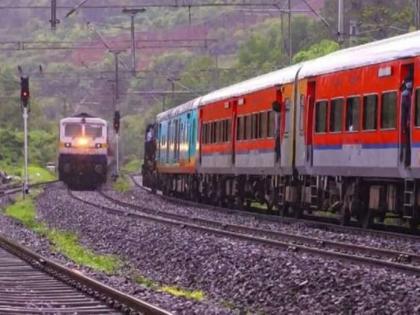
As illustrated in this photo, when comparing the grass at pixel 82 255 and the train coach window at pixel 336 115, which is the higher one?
the train coach window at pixel 336 115

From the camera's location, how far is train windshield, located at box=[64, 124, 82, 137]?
2085 inches

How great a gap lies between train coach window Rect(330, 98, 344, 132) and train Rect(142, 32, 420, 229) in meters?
0.02

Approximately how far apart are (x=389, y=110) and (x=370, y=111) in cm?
91

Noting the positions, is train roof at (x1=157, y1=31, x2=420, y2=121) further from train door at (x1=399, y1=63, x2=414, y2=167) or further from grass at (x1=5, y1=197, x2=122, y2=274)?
grass at (x1=5, y1=197, x2=122, y2=274)

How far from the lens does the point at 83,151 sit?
2073 inches

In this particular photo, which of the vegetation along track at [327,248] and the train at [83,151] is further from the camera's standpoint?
the train at [83,151]

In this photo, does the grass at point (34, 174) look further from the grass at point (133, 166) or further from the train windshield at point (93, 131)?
the grass at point (133, 166)

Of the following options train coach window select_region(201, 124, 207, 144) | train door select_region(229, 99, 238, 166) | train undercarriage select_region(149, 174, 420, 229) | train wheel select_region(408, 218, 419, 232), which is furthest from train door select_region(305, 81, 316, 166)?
train coach window select_region(201, 124, 207, 144)

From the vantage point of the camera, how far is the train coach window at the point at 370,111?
20.3m

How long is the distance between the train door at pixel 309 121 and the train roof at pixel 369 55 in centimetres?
32

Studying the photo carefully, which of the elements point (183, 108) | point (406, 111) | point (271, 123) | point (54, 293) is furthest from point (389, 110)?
point (183, 108)

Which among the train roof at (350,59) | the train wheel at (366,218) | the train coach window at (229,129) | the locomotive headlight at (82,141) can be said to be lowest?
the train wheel at (366,218)

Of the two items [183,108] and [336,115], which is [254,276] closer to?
[336,115]

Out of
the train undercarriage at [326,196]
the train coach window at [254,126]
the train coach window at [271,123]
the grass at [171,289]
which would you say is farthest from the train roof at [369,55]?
the grass at [171,289]
